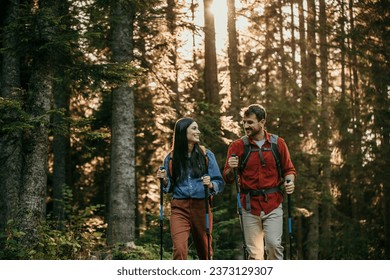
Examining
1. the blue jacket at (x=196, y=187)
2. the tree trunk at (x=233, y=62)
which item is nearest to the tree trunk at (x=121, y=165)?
the blue jacket at (x=196, y=187)

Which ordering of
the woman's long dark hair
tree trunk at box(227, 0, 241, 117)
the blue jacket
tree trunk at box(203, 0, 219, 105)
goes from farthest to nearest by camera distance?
tree trunk at box(203, 0, 219, 105), tree trunk at box(227, 0, 241, 117), the woman's long dark hair, the blue jacket

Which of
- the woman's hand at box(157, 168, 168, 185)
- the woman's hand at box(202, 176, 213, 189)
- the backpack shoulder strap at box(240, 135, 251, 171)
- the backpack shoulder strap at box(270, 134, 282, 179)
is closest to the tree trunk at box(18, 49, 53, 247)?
the woman's hand at box(157, 168, 168, 185)

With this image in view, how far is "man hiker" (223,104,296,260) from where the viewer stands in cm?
732

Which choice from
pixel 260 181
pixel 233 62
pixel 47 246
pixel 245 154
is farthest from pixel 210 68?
pixel 260 181

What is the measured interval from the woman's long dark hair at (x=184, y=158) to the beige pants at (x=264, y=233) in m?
0.86

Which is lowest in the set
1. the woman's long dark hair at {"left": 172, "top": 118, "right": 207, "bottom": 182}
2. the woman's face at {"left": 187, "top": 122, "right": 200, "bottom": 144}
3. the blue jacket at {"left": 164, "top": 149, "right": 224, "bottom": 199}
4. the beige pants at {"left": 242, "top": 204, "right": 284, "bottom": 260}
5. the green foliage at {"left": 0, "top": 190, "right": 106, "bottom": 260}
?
the green foliage at {"left": 0, "top": 190, "right": 106, "bottom": 260}

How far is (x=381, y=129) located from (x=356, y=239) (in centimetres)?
610

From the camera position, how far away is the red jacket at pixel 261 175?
7371 mm

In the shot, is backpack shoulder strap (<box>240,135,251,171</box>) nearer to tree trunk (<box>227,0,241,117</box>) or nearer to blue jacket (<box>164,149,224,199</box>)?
blue jacket (<box>164,149,224,199</box>)

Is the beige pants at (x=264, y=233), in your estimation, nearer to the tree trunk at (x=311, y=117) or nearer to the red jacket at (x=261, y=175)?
the red jacket at (x=261, y=175)

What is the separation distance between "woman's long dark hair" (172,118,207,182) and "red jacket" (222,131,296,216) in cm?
39

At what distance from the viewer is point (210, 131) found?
1477cm
